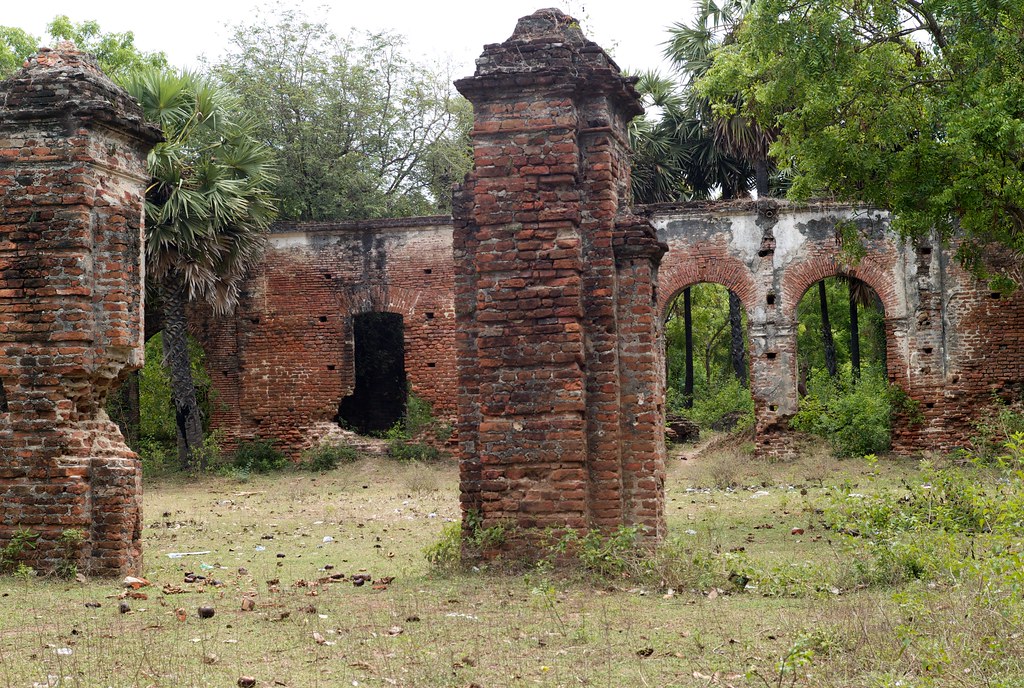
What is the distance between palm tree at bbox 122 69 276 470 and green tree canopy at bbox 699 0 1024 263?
9.06 metres

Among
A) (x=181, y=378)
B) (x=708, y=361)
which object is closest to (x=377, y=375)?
(x=181, y=378)

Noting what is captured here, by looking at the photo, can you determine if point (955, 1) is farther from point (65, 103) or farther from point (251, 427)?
point (251, 427)

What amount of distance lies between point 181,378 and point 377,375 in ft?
19.3

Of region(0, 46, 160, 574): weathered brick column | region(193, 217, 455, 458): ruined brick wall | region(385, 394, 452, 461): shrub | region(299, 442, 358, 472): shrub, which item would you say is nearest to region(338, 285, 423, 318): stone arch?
region(193, 217, 455, 458): ruined brick wall

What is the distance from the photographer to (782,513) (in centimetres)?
1322

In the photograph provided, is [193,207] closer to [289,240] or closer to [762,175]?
[289,240]

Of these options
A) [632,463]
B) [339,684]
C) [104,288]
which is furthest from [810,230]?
[339,684]

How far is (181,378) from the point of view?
2020 cm

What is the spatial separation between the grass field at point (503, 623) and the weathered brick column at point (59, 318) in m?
0.50

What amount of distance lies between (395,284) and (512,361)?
13052 millimetres

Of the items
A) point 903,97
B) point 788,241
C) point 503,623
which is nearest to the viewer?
point 503,623

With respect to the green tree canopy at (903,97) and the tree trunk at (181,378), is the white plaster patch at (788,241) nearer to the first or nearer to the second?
the green tree canopy at (903,97)

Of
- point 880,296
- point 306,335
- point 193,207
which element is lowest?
point 306,335

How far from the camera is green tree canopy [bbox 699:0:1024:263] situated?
462 inches
